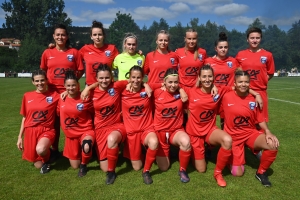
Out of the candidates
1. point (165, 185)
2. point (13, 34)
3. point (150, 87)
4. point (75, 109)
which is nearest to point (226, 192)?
point (165, 185)

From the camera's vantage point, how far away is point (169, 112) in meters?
3.97

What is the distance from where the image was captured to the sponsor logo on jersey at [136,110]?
3998 millimetres

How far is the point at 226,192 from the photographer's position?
3.27 m

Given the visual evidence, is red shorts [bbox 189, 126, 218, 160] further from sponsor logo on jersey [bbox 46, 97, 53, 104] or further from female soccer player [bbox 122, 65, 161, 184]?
sponsor logo on jersey [bbox 46, 97, 53, 104]

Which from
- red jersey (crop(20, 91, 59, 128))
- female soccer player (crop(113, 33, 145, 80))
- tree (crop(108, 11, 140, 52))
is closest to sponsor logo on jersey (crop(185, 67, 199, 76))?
female soccer player (crop(113, 33, 145, 80))

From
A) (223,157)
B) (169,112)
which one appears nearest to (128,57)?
(169,112)

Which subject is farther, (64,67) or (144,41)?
(144,41)

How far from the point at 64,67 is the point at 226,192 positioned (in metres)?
2.97

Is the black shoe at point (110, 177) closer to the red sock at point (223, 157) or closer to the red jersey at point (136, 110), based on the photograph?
the red jersey at point (136, 110)

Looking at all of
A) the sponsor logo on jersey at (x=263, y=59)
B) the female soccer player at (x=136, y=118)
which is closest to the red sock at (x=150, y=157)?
the female soccer player at (x=136, y=118)

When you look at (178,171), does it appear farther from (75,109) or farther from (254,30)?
(254,30)

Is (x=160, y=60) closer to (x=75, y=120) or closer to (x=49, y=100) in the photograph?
(x=75, y=120)

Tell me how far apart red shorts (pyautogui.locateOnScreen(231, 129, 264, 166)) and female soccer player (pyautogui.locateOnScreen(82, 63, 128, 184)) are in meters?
1.57

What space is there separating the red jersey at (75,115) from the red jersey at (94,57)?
569mm
